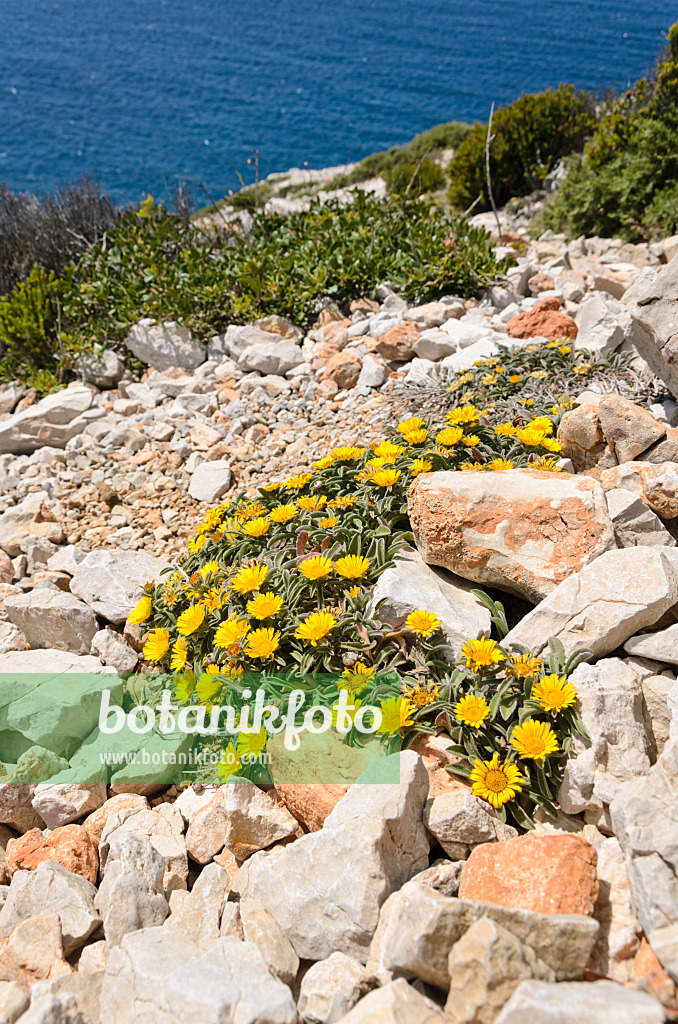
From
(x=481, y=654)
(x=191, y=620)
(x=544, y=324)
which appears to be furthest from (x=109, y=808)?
(x=544, y=324)

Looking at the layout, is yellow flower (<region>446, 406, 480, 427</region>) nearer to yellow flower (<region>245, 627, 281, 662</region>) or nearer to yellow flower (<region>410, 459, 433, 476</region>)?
yellow flower (<region>410, 459, 433, 476</region>)

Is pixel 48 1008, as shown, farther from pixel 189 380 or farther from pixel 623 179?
pixel 623 179

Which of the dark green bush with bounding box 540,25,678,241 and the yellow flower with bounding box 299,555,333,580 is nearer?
the yellow flower with bounding box 299,555,333,580

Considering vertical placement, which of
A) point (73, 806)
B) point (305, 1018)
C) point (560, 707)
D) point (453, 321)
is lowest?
point (73, 806)

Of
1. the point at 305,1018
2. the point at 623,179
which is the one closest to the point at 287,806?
the point at 305,1018

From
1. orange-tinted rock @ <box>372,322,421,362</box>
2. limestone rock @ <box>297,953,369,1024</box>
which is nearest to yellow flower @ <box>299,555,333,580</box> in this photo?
limestone rock @ <box>297,953,369,1024</box>

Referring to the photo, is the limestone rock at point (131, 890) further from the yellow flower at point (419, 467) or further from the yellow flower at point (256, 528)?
the yellow flower at point (419, 467)

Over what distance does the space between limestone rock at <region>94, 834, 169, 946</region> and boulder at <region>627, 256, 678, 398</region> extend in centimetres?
323

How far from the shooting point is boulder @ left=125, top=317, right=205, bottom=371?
5.85 metres

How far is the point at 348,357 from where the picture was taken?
4.99 m

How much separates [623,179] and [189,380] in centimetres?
534

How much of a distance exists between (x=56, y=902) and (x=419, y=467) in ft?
7.13

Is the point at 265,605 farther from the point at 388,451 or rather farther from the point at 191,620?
the point at 388,451

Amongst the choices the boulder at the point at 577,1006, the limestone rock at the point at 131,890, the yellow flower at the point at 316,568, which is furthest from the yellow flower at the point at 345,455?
the boulder at the point at 577,1006
